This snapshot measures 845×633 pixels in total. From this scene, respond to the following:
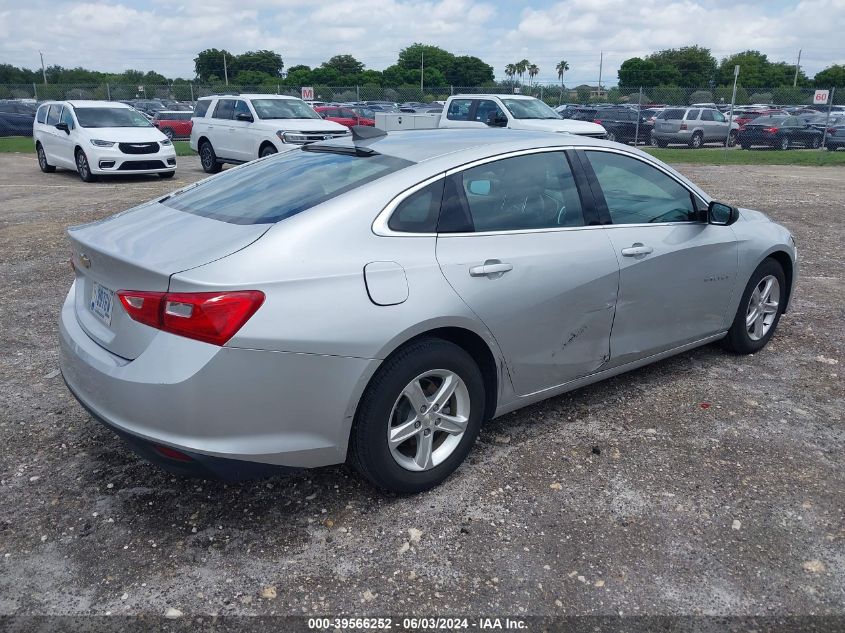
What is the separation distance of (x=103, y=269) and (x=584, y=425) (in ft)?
8.56

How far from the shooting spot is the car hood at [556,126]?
16016 mm

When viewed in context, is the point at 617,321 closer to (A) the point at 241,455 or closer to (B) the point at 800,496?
(B) the point at 800,496

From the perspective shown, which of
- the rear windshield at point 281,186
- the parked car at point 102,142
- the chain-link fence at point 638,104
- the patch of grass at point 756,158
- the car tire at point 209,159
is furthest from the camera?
the chain-link fence at point 638,104

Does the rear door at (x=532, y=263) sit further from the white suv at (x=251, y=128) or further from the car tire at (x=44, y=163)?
the car tire at (x=44, y=163)

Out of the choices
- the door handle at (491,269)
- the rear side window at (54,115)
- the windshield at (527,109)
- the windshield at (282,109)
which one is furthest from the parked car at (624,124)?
the door handle at (491,269)

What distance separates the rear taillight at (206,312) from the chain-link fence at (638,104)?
22960 mm

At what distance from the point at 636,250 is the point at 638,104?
88.7 feet

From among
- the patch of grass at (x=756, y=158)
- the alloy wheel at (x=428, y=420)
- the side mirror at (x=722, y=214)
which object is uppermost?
the side mirror at (x=722, y=214)

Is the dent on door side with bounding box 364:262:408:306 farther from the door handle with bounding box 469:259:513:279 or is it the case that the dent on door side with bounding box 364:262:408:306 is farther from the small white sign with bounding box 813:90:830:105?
the small white sign with bounding box 813:90:830:105

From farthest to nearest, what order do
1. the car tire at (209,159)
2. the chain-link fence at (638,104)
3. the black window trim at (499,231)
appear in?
the chain-link fence at (638,104), the car tire at (209,159), the black window trim at (499,231)

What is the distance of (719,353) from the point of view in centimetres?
531

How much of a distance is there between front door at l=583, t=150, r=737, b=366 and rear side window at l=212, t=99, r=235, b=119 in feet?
45.0

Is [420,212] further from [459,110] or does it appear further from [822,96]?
[822,96]

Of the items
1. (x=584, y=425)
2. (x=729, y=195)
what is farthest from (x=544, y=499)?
(x=729, y=195)
